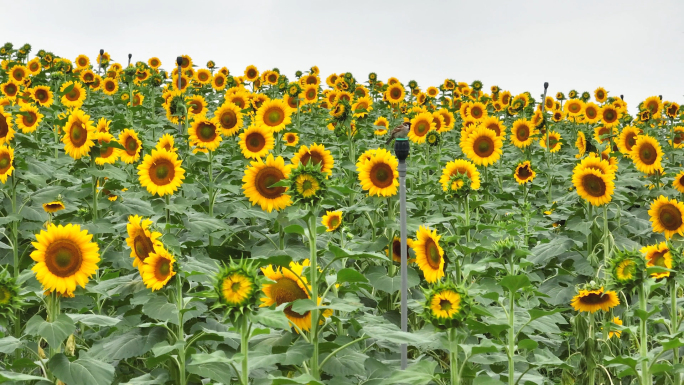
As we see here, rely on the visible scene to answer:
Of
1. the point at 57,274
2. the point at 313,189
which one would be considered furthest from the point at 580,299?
the point at 57,274

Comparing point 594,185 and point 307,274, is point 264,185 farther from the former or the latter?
point 594,185

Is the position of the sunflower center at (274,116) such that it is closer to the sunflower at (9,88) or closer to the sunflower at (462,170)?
the sunflower at (462,170)

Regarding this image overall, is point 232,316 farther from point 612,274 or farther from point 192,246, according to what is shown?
point 192,246

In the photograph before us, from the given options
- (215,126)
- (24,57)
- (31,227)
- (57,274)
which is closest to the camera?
(57,274)

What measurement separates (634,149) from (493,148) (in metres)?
1.41

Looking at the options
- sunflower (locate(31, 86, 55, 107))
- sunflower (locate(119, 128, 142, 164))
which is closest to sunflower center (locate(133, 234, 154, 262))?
sunflower (locate(119, 128, 142, 164))

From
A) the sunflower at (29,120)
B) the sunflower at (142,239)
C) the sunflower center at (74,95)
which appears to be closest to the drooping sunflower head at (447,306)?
the sunflower at (142,239)

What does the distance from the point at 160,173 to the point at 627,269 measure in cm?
303

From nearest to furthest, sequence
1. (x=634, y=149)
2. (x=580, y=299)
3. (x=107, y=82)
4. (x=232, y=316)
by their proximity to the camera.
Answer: (x=232, y=316), (x=580, y=299), (x=634, y=149), (x=107, y=82)

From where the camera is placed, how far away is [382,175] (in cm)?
439

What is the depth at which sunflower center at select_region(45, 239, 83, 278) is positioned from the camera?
3172 millimetres

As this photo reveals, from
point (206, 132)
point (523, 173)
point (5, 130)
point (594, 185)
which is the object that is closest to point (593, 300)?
point (594, 185)

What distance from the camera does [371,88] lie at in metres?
14.1

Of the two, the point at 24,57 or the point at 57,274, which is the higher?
the point at 24,57
